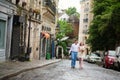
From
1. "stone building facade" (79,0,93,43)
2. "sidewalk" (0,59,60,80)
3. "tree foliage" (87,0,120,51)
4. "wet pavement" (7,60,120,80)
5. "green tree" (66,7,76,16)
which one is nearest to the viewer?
"sidewalk" (0,59,60,80)

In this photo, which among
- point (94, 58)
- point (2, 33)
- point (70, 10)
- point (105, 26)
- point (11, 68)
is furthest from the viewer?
point (70, 10)

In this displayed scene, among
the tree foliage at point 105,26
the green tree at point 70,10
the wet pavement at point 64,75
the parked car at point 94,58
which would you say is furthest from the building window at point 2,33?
the green tree at point 70,10

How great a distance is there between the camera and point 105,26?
49.5 meters

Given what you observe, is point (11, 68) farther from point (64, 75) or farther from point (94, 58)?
point (94, 58)

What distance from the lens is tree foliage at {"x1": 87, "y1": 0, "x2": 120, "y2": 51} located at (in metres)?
45.1

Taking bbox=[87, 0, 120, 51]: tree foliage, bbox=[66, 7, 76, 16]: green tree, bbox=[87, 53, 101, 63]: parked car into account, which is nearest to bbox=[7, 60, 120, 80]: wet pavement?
bbox=[87, 0, 120, 51]: tree foliage

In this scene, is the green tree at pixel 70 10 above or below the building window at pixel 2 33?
above

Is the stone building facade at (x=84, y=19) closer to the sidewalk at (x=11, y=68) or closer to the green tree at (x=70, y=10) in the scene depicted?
the green tree at (x=70, y=10)

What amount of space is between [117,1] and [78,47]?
65.9ft

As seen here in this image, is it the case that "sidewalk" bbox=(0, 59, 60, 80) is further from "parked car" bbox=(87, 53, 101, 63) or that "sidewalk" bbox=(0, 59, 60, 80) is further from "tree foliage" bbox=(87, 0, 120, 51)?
"parked car" bbox=(87, 53, 101, 63)

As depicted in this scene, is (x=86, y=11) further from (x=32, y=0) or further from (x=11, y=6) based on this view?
(x=11, y=6)

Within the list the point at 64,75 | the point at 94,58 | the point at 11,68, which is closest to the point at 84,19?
the point at 94,58

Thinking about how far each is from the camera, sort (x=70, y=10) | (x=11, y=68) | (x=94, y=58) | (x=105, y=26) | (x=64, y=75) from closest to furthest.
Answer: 1. (x=64, y=75)
2. (x=11, y=68)
3. (x=105, y=26)
4. (x=94, y=58)
5. (x=70, y=10)

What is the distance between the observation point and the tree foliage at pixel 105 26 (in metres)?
45.1
